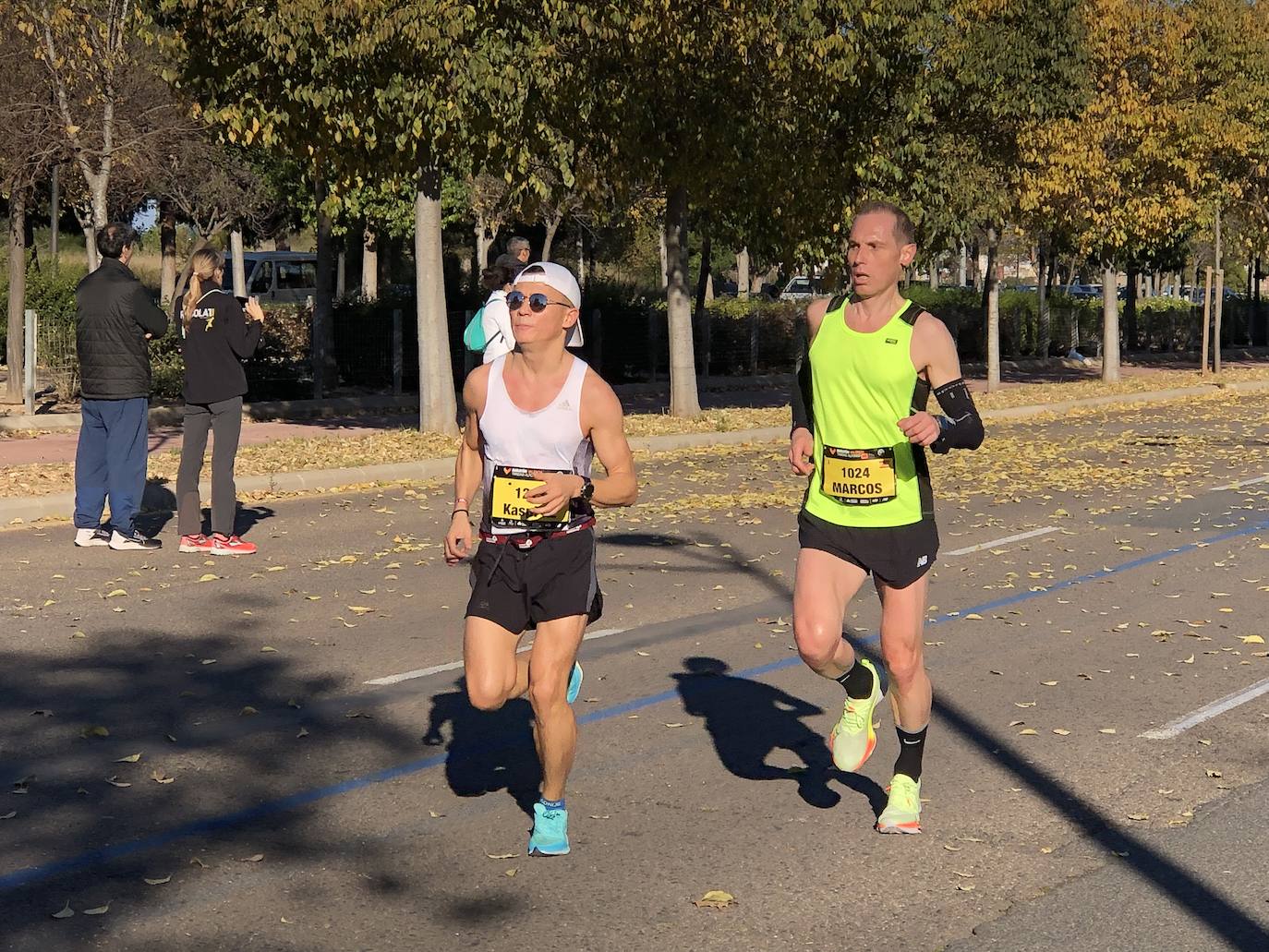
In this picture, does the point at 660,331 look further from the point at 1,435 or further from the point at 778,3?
the point at 1,435

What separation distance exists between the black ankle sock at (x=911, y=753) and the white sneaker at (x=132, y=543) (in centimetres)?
734

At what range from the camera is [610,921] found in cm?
472

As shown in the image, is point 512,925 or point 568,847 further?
point 568,847

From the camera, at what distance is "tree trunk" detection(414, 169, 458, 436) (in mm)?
19141

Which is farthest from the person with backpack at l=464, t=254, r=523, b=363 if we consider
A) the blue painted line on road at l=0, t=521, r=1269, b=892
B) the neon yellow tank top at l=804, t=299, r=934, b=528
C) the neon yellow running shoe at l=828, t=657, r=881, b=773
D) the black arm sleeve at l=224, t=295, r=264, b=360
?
the neon yellow running shoe at l=828, t=657, r=881, b=773

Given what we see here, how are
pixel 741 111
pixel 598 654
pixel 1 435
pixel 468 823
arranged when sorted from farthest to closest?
pixel 741 111 < pixel 1 435 < pixel 598 654 < pixel 468 823

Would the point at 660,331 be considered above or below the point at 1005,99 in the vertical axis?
below

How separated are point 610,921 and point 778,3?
16.3 m

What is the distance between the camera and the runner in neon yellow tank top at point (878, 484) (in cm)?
543

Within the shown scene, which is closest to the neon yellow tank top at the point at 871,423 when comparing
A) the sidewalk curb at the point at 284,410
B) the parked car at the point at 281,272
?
the sidewalk curb at the point at 284,410

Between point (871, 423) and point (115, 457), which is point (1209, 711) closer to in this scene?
point (871, 423)

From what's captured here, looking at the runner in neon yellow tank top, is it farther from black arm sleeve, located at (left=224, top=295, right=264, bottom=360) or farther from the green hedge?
the green hedge

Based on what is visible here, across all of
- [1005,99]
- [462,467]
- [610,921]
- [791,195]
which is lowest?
[610,921]

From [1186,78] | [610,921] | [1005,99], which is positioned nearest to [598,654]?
[610,921]
